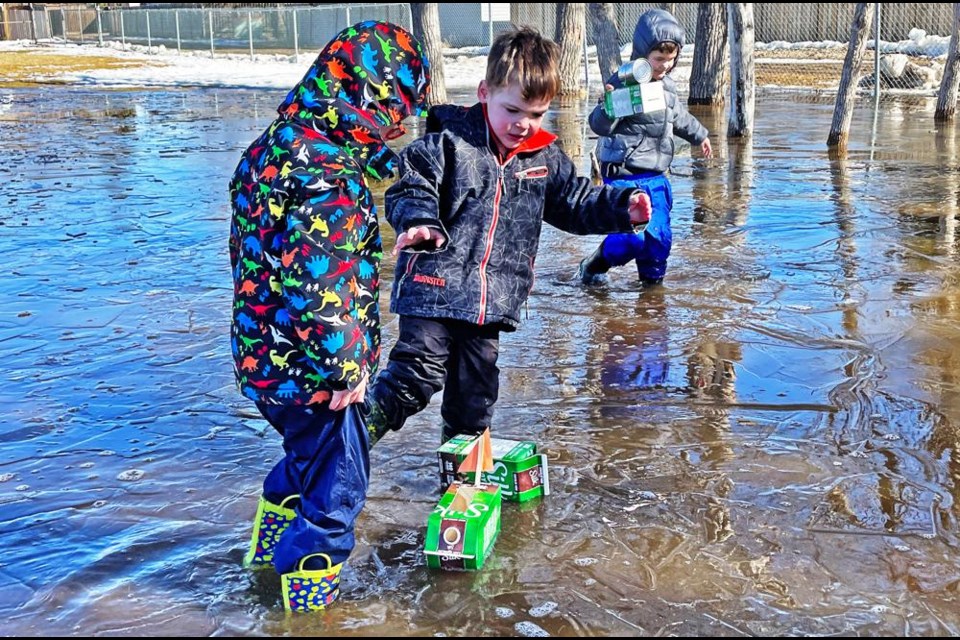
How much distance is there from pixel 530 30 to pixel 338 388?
62.1 inches

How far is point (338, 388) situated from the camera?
3061mm

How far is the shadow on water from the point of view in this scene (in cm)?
328

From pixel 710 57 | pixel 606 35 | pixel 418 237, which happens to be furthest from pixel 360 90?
pixel 710 57

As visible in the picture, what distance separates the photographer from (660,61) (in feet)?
21.5

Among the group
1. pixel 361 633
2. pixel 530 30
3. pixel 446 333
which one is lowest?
pixel 361 633

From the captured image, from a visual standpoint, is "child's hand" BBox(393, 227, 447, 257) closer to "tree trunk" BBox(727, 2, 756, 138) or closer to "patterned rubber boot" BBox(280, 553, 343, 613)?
"patterned rubber boot" BBox(280, 553, 343, 613)

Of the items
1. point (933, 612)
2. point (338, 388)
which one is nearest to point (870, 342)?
point (933, 612)

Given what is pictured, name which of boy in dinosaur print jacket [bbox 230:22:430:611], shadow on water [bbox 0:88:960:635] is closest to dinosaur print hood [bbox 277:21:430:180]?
boy in dinosaur print jacket [bbox 230:22:430:611]

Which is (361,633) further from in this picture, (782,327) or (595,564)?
(782,327)

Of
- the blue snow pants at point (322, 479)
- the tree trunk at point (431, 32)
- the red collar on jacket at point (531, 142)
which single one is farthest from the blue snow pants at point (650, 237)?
A: the tree trunk at point (431, 32)

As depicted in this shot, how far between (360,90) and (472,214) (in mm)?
886

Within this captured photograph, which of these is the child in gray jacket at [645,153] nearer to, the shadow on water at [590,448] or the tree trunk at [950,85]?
the shadow on water at [590,448]

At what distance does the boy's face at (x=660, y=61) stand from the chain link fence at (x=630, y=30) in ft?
39.8

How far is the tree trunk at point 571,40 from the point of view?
20.9 m
